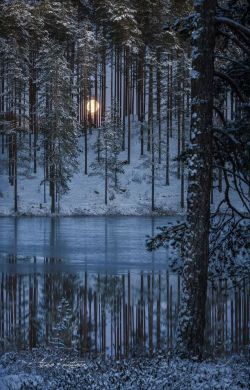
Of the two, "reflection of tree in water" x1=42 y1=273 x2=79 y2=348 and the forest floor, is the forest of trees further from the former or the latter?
the forest floor

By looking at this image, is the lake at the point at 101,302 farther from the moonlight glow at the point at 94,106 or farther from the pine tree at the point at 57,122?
the moonlight glow at the point at 94,106

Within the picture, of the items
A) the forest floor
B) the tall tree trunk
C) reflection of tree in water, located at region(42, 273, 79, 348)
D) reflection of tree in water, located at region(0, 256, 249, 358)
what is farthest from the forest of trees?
the forest floor

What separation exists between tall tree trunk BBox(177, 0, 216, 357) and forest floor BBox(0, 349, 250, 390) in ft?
2.17

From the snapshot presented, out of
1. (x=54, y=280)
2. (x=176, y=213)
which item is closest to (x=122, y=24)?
(x=176, y=213)

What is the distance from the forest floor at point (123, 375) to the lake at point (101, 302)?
88 centimetres

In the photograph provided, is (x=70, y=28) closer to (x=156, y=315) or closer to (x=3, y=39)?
(x=3, y=39)

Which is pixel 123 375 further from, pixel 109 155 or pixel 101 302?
pixel 109 155

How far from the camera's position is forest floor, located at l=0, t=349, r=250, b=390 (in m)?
6.10

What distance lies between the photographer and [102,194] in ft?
186

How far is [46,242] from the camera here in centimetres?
A: 2970

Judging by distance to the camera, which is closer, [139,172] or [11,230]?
[11,230]

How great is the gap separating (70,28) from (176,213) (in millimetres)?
26925

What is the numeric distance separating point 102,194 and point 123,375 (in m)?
50.1

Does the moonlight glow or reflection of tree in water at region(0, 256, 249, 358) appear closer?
reflection of tree in water at region(0, 256, 249, 358)
